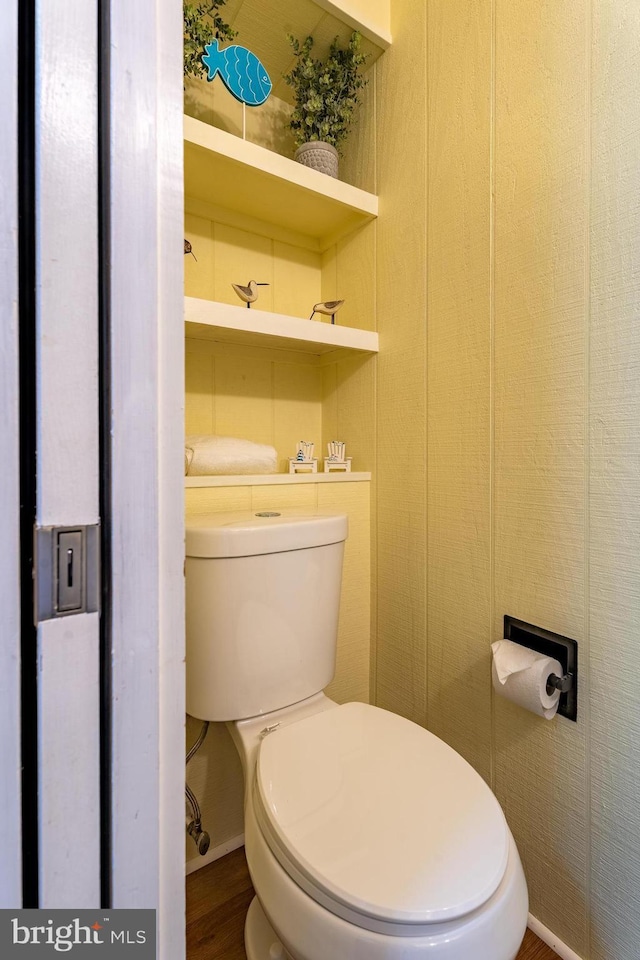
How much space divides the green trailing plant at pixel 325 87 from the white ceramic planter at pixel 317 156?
0.04 m

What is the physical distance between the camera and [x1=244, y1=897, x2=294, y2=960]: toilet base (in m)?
0.84

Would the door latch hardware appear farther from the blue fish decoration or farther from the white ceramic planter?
the white ceramic planter

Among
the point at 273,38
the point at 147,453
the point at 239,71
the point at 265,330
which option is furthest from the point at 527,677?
the point at 273,38

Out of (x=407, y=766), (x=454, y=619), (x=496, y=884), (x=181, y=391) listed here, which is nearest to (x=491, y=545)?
(x=454, y=619)

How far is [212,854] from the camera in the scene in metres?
1.14

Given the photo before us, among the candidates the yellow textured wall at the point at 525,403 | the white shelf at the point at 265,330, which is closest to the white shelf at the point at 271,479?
the yellow textured wall at the point at 525,403

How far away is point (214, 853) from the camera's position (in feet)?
3.75

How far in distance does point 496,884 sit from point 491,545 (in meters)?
0.59

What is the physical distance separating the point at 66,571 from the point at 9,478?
73 mm

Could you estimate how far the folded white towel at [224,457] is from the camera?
1089 millimetres

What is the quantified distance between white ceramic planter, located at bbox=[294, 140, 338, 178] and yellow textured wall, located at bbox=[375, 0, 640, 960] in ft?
0.53

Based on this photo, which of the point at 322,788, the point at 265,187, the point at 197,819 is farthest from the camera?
the point at 265,187

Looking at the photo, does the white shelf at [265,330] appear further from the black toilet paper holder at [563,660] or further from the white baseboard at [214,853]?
the white baseboard at [214,853]

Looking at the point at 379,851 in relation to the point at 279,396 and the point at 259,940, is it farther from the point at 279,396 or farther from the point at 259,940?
the point at 279,396
